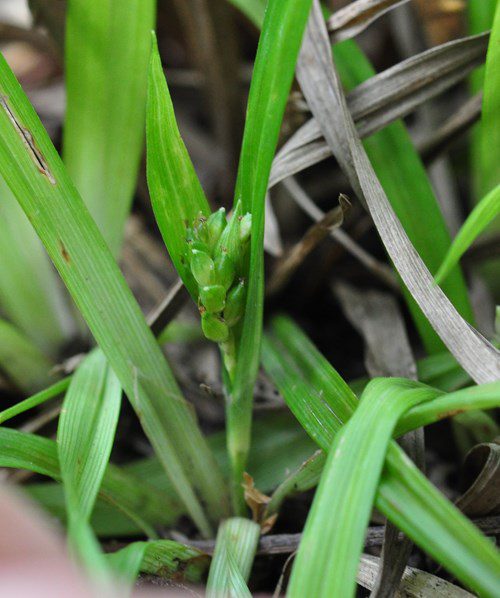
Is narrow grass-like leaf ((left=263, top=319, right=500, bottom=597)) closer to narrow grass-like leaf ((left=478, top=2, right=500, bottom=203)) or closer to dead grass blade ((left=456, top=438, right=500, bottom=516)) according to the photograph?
dead grass blade ((left=456, top=438, right=500, bottom=516))

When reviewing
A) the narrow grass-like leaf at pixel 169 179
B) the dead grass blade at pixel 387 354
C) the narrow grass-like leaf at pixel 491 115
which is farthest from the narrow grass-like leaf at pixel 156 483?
the narrow grass-like leaf at pixel 491 115

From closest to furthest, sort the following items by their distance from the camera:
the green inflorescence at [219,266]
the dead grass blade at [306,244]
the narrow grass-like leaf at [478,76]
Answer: the green inflorescence at [219,266], the dead grass blade at [306,244], the narrow grass-like leaf at [478,76]

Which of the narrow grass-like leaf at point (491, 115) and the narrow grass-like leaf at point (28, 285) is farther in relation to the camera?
the narrow grass-like leaf at point (28, 285)

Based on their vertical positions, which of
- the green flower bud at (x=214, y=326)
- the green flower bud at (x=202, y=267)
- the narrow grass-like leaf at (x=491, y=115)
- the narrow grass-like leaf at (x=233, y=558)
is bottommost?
the narrow grass-like leaf at (x=233, y=558)

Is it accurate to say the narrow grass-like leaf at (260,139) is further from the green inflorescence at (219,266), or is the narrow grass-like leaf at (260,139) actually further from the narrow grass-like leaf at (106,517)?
the narrow grass-like leaf at (106,517)

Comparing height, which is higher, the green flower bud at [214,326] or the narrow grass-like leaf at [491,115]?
the narrow grass-like leaf at [491,115]

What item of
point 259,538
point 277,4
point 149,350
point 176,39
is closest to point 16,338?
point 149,350

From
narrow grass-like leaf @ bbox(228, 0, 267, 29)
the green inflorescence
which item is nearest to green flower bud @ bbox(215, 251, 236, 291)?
the green inflorescence

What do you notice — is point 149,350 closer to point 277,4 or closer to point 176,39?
point 277,4
